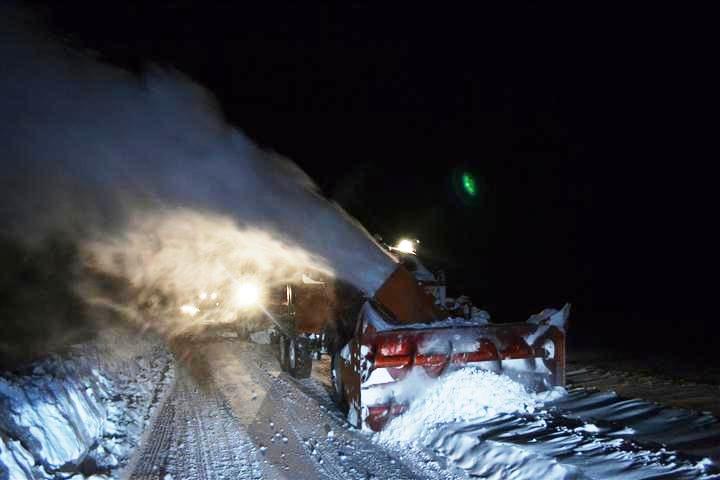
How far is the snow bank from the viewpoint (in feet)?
17.9

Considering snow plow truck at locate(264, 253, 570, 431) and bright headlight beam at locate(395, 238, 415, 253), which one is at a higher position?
bright headlight beam at locate(395, 238, 415, 253)

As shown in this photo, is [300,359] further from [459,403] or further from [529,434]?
[529,434]

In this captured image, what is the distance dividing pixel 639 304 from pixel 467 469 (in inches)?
1068

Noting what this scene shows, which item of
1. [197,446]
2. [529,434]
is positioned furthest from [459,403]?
[197,446]

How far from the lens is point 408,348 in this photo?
7.43 metres

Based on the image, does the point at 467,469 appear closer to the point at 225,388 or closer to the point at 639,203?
the point at 225,388

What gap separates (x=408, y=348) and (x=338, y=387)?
5.57ft

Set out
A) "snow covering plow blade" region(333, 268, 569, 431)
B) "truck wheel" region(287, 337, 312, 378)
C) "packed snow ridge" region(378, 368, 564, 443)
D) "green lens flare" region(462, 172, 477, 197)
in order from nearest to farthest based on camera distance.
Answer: "packed snow ridge" region(378, 368, 564, 443) < "snow covering plow blade" region(333, 268, 569, 431) < "truck wheel" region(287, 337, 312, 378) < "green lens flare" region(462, 172, 477, 197)

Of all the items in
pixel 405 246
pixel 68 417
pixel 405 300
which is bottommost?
pixel 68 417

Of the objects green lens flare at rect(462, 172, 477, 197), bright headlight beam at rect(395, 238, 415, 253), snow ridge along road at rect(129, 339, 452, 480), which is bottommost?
snow ridge along road at rect(129, 339, 452, 480)

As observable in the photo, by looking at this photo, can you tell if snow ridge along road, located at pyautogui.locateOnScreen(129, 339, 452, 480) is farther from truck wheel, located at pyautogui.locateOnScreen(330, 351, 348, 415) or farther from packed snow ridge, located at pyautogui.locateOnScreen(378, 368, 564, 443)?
packed snow ridge, located at pyautogui.locateOnScreen(378, 368, 564, 443)

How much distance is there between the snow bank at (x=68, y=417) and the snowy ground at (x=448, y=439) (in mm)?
163

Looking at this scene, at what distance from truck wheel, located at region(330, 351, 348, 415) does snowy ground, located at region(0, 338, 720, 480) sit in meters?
0.15

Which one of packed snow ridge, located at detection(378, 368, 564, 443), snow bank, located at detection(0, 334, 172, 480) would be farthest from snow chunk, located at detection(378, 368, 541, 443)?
snow bank, located at detection(0, 334, 172, 480)
